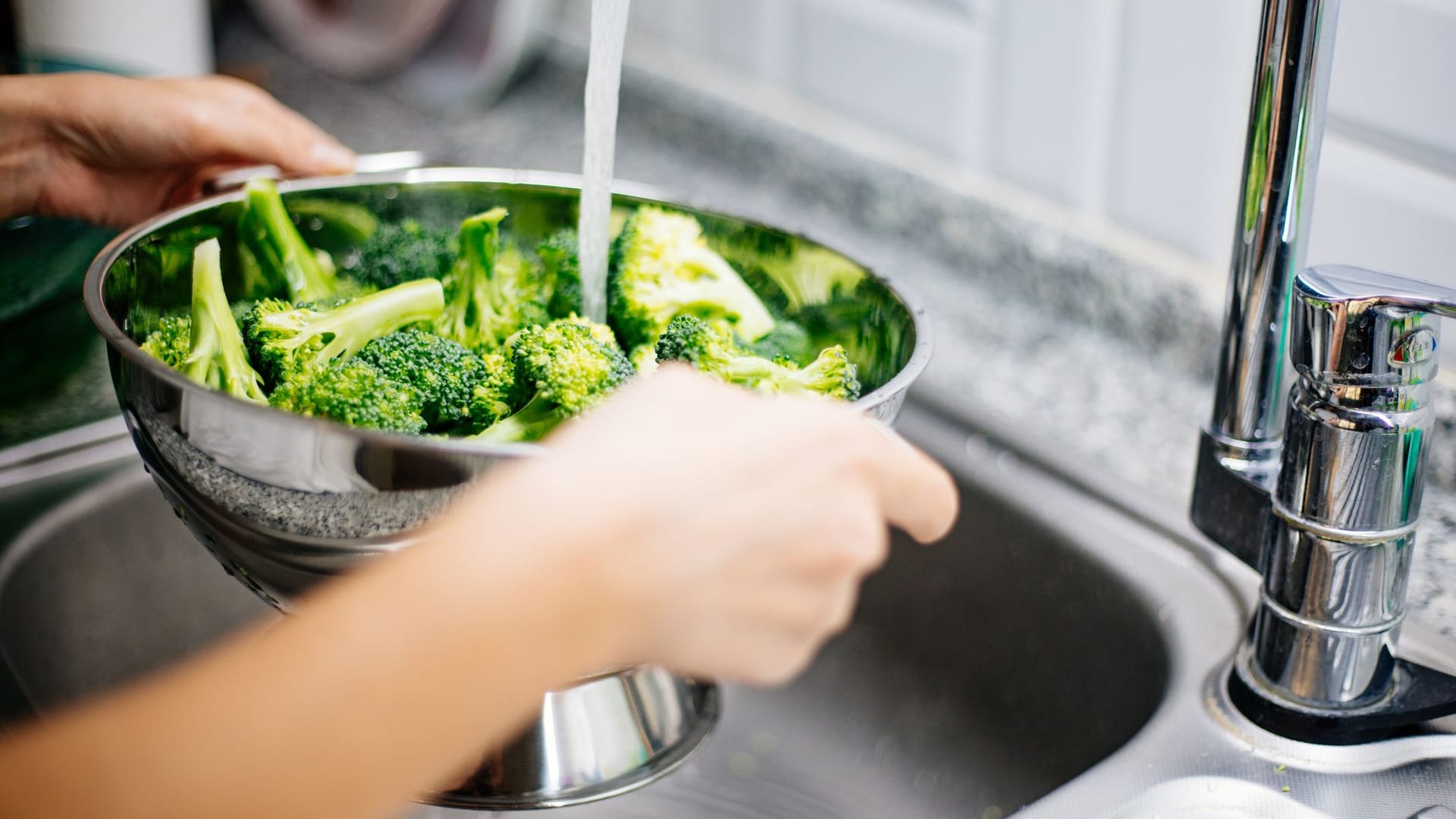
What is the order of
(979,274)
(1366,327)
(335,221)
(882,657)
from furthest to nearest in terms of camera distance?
(979,274), (882,657), (335,221), (1366,327)

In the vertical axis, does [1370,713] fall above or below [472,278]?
below

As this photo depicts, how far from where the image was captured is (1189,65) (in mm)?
959

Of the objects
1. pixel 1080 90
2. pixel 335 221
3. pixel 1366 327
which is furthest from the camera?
pixel 1080 90

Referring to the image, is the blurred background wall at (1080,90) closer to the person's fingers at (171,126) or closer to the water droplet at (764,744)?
the person's fingers at (171,126)

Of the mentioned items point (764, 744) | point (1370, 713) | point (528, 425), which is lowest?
point (764, 744)

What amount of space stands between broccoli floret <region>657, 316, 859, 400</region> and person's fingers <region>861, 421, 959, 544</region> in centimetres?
14

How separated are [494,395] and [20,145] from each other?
1.60ft

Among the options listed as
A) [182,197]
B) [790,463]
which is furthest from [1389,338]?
[182,197]

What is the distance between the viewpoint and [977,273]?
1.17 metres

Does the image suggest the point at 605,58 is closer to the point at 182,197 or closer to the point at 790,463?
the point at 790,463

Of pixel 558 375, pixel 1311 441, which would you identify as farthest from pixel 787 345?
pixel 1311 441

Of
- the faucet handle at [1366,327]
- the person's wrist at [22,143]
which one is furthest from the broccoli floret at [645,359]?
the person's wrist at [22,143]

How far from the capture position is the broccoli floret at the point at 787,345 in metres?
0.72

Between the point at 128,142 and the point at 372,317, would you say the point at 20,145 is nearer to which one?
the point at 128,142
